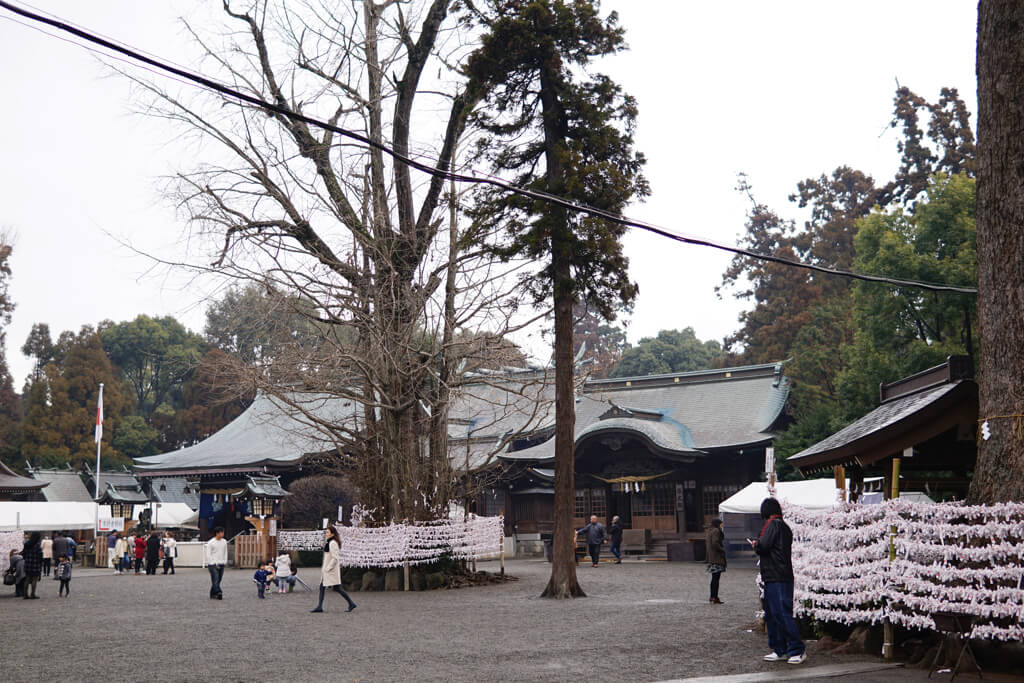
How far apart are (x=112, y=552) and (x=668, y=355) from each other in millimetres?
43731

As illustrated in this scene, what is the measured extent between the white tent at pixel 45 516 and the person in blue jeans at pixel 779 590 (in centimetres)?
3444

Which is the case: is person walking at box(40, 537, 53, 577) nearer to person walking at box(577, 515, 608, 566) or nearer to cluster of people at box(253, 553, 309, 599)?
cluster of people at box(253, 553, 309, 599)

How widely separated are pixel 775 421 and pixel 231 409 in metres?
38.4

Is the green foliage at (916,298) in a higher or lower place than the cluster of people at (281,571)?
higher

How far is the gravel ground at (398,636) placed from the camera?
10.0 meters

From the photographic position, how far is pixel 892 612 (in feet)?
33.0

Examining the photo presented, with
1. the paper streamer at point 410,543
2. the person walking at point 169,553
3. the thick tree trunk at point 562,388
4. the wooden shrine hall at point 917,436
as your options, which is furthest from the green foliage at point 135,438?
the wooden shrine hall at point 917,436

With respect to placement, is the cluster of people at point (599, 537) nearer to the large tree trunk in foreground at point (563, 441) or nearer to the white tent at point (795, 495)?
the white tent at point (795, 495)

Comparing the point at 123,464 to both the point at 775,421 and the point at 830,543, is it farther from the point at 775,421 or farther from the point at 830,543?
the point at 830,543

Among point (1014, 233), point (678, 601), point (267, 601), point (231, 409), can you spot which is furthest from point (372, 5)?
point (231, 409)

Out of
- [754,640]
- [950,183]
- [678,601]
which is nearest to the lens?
[754,640]

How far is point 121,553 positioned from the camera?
34.5 meters

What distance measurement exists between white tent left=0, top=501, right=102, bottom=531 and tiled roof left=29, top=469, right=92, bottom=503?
9200mm

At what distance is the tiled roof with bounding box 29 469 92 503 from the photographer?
50781mm
